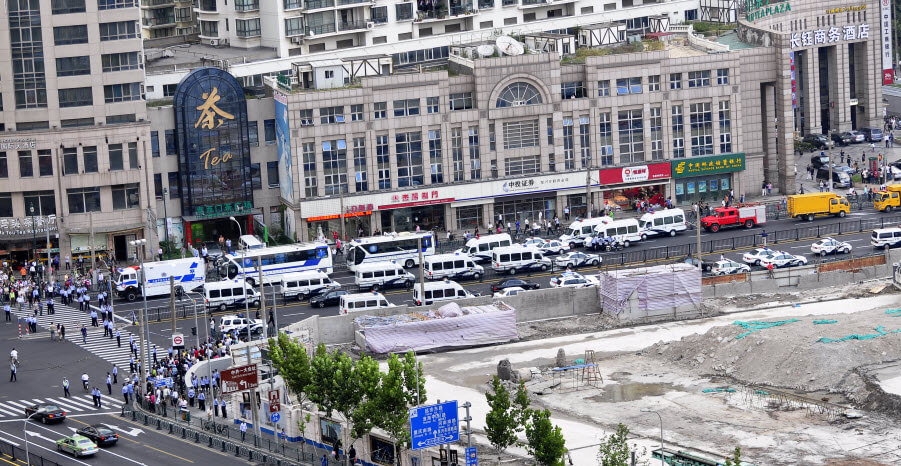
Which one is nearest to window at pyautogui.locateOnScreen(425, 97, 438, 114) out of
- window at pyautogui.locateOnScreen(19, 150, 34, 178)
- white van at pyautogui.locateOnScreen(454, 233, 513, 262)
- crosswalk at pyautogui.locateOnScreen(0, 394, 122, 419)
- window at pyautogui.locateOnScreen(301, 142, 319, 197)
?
window at pyautogui.locateOnScreen(301, 142, 319, 197)

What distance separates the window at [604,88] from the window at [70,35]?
44148 mm

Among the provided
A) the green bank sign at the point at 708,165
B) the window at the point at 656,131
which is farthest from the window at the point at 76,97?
the green bank sign at the point at 708,165

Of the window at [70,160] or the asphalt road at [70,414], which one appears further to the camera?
the window at [70,160]

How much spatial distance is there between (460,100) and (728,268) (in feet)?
106

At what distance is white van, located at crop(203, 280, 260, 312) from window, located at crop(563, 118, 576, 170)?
36.0 metres

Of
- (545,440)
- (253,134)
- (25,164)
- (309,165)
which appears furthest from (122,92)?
(545,440)

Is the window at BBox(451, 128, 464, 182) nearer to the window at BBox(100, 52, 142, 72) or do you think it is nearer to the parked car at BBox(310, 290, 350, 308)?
the parked car at BBox(310, 290, 350, 308)

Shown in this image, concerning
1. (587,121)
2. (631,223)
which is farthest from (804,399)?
(587,121)

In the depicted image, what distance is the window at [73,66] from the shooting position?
146 m

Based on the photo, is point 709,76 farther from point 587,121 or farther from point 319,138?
point 319,138

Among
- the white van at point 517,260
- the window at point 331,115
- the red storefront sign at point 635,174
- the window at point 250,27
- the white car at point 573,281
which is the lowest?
the white car at point 573,281

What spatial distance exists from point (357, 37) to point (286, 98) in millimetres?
27353

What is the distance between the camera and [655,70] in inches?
6083

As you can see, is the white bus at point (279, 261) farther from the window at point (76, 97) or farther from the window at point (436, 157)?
the window at point (76, 97)
